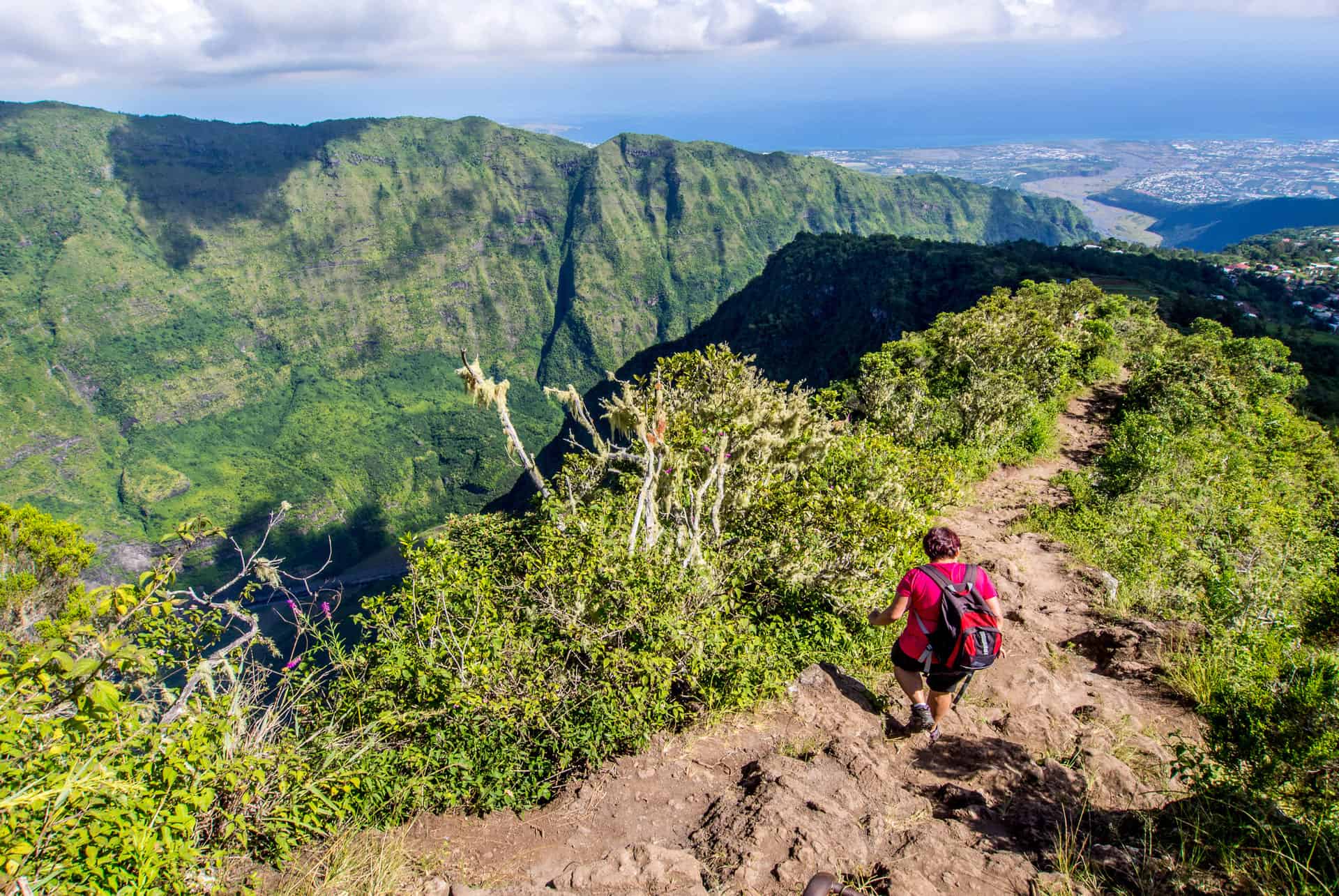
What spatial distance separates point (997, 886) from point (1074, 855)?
602mm

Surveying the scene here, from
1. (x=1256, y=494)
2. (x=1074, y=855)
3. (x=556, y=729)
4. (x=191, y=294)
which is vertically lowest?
(x=191, y=294)

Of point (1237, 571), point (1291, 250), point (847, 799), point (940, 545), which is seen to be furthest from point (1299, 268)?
point (847, 799)

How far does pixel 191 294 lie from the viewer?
642ft

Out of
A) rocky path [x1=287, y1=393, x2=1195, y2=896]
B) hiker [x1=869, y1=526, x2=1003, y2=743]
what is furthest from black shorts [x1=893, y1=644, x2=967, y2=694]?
rocky path [x1=287, y1=393, x2=1195, y2=896]

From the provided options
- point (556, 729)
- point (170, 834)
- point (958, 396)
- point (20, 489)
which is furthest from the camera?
point (20, 489)

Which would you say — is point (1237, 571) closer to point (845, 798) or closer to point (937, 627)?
point (937, 627)

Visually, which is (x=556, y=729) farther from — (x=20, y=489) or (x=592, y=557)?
(x=20, y=489)

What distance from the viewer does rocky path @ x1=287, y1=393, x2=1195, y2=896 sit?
4352 mm

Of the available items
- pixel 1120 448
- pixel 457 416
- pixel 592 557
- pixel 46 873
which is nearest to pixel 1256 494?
pixel 1120 448

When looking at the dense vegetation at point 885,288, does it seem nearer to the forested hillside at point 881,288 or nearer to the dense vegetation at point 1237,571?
the forested hillside at point 881,288

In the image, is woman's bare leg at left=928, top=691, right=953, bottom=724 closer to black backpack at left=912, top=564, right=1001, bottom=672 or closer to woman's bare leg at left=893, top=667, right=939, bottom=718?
woman's bare leg at left=893, top=667, right=939, bottom=718

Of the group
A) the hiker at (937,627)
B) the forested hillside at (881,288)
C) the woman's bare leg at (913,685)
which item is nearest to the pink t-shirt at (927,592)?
the hiker at (937,627)

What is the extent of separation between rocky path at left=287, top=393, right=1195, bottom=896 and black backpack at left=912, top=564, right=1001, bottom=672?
88cm

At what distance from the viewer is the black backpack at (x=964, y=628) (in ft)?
17.8
